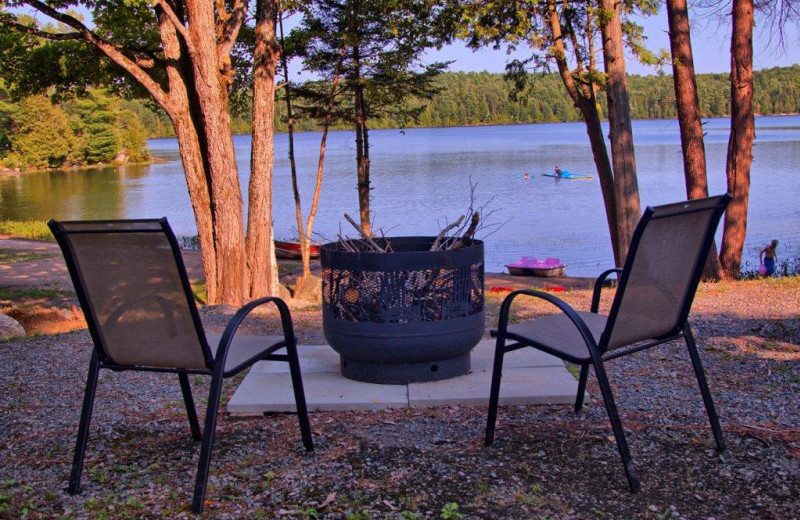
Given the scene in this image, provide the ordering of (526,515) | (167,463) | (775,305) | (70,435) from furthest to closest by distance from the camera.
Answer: (775,305), (70,435), (167,463), (526,515)

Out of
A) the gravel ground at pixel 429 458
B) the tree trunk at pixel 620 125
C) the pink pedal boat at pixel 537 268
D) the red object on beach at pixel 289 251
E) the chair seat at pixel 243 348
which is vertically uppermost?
the tree trunk at pixel 620 125

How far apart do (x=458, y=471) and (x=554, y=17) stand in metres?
10.8

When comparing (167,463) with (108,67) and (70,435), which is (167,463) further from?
(108,67)

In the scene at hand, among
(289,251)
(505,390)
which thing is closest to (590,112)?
(505,390)

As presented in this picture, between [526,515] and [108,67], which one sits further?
[108,67]

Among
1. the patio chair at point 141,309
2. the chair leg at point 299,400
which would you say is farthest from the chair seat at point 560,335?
the patio chair at point 141,309

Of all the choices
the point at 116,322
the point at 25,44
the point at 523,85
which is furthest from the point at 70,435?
the point at 523,85

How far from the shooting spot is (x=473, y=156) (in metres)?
76.5

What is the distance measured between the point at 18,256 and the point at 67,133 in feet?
186

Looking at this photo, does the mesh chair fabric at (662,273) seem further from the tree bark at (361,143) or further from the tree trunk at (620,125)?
the tree bark at (361,143)

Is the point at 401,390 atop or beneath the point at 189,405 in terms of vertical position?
beneath

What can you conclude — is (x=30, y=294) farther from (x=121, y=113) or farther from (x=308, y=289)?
(x=121, y=113)

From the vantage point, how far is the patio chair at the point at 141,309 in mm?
2611

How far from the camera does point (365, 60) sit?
18.5 m
